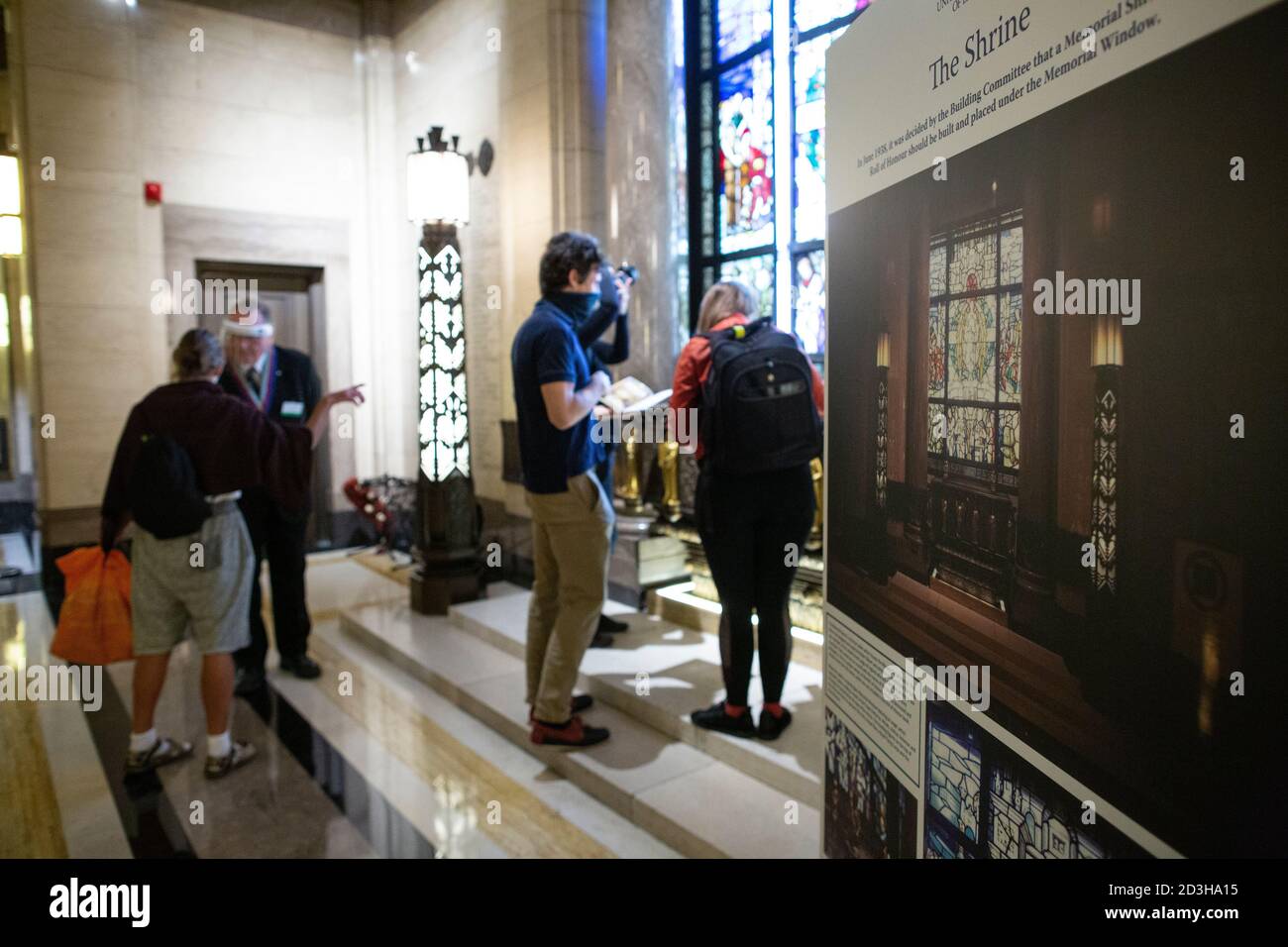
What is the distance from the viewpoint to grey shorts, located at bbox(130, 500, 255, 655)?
124 inches

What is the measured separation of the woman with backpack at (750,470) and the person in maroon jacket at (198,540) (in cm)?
166

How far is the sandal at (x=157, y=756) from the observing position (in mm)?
3383

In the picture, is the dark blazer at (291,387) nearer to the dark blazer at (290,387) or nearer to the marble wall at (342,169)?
the dark blazer at (290,387)

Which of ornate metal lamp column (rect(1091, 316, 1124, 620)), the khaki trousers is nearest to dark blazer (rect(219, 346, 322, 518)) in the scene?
the khaki trousers

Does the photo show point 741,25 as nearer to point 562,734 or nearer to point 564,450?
point 564,450

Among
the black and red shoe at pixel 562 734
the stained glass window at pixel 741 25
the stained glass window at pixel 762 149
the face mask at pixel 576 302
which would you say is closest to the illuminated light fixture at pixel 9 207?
the face mask at pixel 576 302

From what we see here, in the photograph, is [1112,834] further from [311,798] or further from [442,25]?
[442,25]

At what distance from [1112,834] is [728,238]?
5.04 metres

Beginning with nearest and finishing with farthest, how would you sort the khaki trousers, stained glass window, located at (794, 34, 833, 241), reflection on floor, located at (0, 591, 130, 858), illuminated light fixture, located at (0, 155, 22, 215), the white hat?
1. illuminated light fixture, located at (0, 155, 22, 215)
2. reflection on floor, located at (0, 591, 130, 858)
3. the khaki trousers
4. the white hat
5. stained glass window, located at (794, 34, 833, 241)

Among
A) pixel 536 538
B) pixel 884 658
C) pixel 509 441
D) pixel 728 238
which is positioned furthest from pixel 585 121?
pixel 884 658

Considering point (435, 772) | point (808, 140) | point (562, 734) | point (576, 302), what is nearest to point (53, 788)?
point (435, 772)

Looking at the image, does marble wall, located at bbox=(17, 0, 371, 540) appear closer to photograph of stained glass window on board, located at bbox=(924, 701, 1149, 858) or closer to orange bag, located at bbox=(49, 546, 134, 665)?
orange bag, located at bbox=(49, 546, 134, 665)

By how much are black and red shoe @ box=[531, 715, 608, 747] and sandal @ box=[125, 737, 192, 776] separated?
1.47 m

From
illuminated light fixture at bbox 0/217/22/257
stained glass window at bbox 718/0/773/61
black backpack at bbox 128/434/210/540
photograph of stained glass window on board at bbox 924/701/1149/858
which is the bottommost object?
photograph of stained glass window on board at bbox 924/701/1149/858
